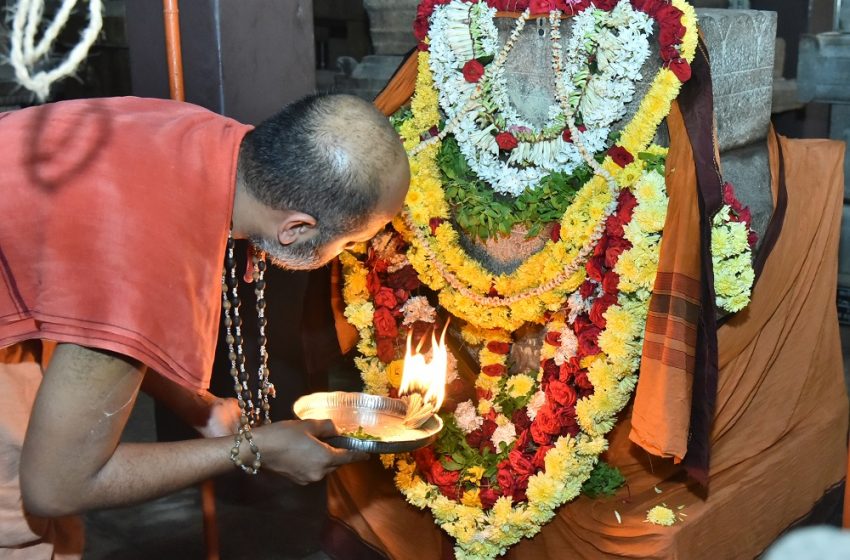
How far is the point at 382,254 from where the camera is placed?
400 cm

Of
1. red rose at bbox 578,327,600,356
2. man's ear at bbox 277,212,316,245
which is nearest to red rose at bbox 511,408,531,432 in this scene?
red rose at bbox 578,327,600,356

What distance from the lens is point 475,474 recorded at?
3.83 metres

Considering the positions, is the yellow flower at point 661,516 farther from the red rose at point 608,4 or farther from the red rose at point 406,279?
the red rose at point 608,4

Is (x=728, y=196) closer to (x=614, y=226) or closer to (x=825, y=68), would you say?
(x=614, y=226)

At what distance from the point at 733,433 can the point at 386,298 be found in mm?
1447

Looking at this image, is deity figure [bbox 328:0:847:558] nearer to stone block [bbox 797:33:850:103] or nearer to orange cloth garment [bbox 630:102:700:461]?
orange cloth garment [bbox 630:102:700:461]

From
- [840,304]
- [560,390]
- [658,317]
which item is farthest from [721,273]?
[840,304]

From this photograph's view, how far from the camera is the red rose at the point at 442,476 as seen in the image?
3.85 meters

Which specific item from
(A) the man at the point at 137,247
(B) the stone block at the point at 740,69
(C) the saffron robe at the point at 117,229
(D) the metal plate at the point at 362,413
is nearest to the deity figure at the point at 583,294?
(B) the stone block at the point at 740,69

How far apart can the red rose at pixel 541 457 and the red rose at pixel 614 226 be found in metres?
0.82

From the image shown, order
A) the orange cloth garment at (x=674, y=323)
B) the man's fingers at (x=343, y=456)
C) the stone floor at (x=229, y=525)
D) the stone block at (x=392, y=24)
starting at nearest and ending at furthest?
1. the man's fingers at (x=343, y=456)
2. the orange cloth garment at (x=674, y=323)
3. the stone floor at (x=229, y=525)
4. the stone block at (x=392, y=24)

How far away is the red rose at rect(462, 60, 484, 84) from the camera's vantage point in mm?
3672

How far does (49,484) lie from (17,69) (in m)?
0.87

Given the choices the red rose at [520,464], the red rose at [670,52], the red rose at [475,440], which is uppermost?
the red rose at [670,52]
